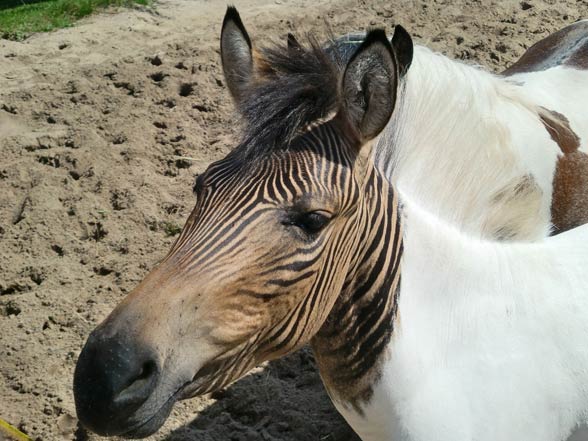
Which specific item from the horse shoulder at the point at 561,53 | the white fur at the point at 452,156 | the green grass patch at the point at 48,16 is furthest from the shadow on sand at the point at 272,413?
the green grass patch at the point at 48,16

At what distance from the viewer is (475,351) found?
2.57 metres

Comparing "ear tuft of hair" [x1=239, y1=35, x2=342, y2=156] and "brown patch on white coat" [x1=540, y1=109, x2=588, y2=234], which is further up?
"ear tuft of hair" [x1=239, y1=35, x2=342, y2=156]

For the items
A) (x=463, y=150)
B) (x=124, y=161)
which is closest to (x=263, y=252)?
(x=463, y=150)

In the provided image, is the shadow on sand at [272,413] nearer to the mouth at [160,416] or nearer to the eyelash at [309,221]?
the mouth at [160,416]

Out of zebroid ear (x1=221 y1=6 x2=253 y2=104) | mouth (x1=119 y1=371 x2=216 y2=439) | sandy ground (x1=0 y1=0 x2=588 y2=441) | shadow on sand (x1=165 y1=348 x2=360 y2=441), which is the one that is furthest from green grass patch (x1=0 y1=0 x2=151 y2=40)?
mouth (x1=119 y1=371 x2=216 y2=439)

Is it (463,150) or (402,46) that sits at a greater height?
(402,46)

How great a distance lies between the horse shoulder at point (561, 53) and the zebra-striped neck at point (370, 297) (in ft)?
9.75

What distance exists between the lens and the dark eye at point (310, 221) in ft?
7.40

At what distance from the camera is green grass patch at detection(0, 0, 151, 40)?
7.96 m

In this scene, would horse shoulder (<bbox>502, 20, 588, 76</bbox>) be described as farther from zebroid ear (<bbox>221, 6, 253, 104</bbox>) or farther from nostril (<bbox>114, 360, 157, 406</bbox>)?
nostril (<bbox>114, 360, 157, 406</bbox>)

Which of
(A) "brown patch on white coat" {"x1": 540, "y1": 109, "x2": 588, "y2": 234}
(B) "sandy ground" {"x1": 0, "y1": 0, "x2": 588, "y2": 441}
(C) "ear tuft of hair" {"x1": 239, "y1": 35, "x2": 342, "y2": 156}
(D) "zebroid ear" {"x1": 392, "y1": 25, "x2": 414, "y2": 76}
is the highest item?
(D) "zebroid ear" {"x1": 392, "y1": 25, "x2": 414, "y2": 76}

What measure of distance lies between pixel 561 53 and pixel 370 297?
3.36 meters

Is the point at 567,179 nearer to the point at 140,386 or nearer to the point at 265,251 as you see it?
the point at 265,251

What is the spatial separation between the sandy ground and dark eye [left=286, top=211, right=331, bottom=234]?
0.58 metres
